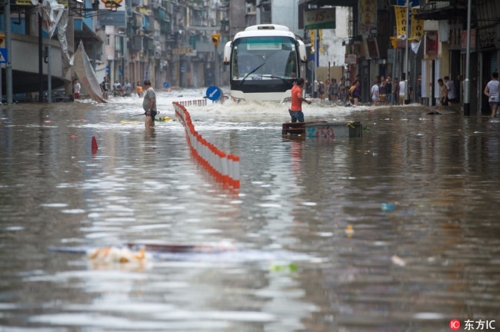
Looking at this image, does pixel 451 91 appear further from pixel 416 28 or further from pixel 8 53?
pixel 8 53

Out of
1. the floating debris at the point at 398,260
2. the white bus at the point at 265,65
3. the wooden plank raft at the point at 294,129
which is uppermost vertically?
the white bus at the point at 265,65

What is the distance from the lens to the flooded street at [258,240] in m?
→ 7.04

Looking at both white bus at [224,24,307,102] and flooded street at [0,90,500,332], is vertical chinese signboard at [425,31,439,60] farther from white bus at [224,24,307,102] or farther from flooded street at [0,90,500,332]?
flooded street at [0,90,500,332]

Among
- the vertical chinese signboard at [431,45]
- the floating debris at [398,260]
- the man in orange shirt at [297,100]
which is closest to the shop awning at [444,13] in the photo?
the vertical chinese signboard at [431,45]

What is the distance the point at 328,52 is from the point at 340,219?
8230cm

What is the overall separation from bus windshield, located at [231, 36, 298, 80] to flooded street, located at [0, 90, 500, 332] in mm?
26448

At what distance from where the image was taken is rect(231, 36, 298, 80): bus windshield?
4847cm

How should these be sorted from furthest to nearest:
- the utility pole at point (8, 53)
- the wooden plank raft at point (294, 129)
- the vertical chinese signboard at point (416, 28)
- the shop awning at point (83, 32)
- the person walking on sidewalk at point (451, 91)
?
the shop awning at point (83, 32) → the vertical chinese signboard at point (416, 28) → the utility pole at point (8, 53) → the person walking on sidewalk at point (451, 91) → the wooden plank raft at point (294, 129)

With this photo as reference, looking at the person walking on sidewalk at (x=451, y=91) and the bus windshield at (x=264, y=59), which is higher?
the bus windshield at (x=264, y=59)

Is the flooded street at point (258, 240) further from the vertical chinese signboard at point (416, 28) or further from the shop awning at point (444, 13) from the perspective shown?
the vertical chinese signboard at point (416, 28)

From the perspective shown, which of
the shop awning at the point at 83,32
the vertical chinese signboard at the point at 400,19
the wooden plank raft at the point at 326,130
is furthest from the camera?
the shop awning at the point at 83,32

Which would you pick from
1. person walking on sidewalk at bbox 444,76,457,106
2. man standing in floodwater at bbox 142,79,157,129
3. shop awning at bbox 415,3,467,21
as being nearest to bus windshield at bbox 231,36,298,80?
shop awning at bbox 415,3,467,21

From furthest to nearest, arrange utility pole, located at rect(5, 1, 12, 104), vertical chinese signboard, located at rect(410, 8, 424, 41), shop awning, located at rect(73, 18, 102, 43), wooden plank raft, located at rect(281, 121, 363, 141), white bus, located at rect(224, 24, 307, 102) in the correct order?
shop awning, located at rect(73, 18, 102, 43)
vertical chinese signboard, located at rect(410, 8, 424, 41)
utility pole, located at rect(5, 1, 12, 104)
white bus, located at rect(224, 24, 307, 102)
wooden plank raft, located at rect(281, 121, 363, 141)

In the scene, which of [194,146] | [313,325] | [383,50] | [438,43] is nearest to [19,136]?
[194,146]
